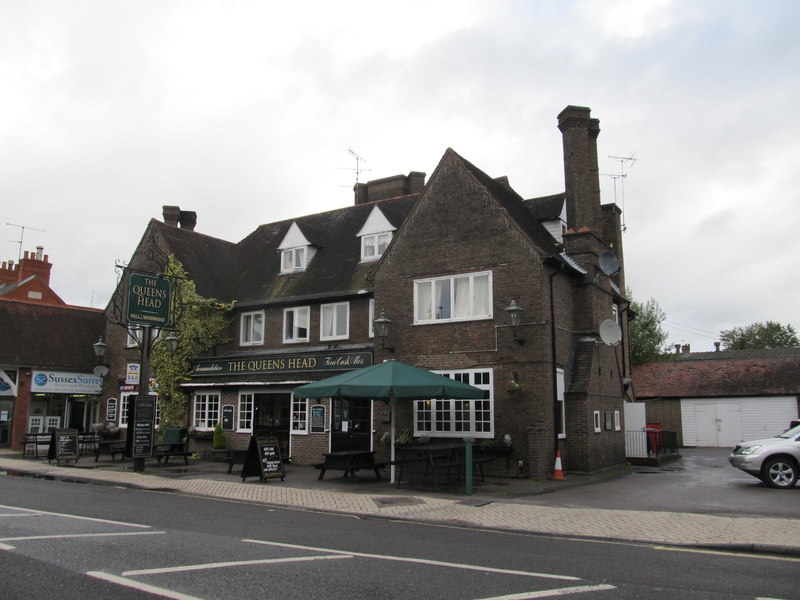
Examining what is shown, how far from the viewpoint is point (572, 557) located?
8305mm

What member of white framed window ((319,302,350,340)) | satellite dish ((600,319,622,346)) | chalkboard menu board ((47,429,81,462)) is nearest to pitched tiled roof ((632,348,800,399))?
satellite dish ((600,319,622,346))

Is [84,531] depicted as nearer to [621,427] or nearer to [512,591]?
[512,591]

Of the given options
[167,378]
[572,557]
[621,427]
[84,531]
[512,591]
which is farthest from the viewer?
[167,378]

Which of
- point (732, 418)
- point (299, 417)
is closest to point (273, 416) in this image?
point (299, 417)

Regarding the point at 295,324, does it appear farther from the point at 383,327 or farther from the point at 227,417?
the point at 383,327

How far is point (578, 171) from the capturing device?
21.0 metres

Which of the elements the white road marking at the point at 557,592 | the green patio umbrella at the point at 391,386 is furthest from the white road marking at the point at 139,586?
the green patio umbrella at the point at 391,386

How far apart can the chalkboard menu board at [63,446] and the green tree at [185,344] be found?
12.6 ft

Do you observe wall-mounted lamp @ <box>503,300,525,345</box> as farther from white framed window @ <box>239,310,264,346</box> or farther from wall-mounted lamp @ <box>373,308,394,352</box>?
white framed window @ <box>239,310,264,346</box>

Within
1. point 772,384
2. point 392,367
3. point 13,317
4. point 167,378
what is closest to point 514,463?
point 392,367

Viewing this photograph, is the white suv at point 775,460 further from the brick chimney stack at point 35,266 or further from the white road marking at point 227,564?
the brick chimney stack at point 35,266

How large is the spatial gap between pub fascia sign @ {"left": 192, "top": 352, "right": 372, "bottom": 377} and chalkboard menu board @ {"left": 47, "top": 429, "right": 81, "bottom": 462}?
4600 mm

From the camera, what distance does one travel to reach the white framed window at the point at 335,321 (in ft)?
75.2

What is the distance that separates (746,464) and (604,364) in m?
5.82
